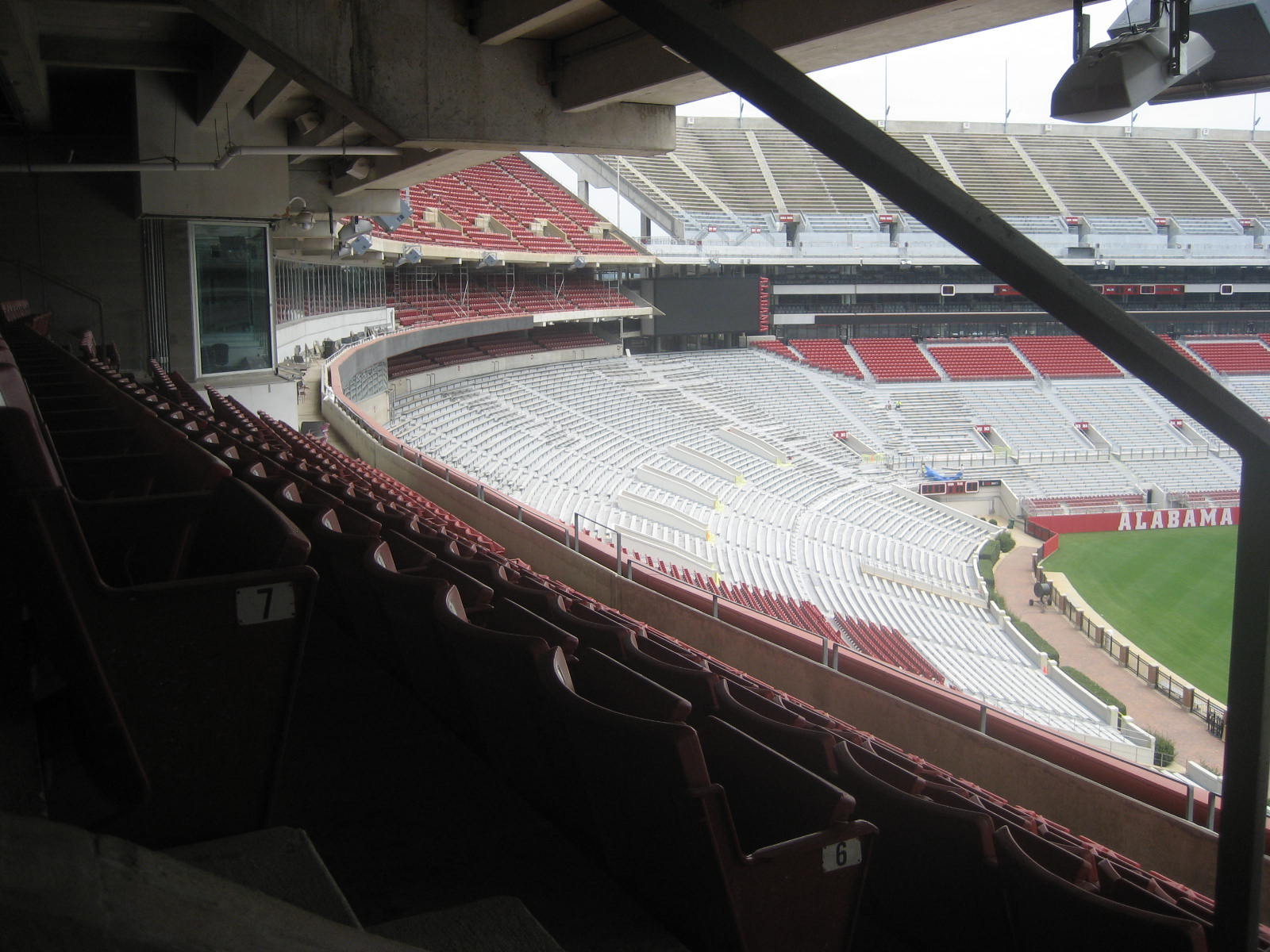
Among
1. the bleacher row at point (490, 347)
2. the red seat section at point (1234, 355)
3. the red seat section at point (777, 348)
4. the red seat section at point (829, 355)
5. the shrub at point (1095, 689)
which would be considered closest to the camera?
the shrub at point (1095, 689)

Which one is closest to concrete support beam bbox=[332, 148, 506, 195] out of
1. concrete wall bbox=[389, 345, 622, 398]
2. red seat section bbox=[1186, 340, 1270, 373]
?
concrete wall bbox=[389, 345, 622, 398]

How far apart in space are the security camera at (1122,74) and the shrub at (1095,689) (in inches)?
459

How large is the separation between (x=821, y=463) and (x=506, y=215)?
12569mm

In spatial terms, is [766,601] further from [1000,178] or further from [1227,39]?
[1000,178]

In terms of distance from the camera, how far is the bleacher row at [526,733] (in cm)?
158

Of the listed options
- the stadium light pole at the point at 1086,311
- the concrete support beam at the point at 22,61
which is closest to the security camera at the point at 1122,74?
the stadium light pole at the point at 1086,311

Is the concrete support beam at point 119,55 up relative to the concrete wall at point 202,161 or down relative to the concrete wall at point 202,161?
up

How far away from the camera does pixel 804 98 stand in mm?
1454

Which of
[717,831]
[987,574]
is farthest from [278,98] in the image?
[987,574]

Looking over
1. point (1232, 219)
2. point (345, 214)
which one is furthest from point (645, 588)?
point (1232, 219)

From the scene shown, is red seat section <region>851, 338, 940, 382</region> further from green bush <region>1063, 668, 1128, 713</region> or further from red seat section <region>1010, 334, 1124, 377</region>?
green bush <region>1063, 668, 1128, 713</region>

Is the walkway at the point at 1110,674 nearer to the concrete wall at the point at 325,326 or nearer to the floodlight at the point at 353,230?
the floodlight at the point at 353,230

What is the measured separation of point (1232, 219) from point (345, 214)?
4123cm

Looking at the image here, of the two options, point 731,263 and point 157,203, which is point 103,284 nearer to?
point 157,203
